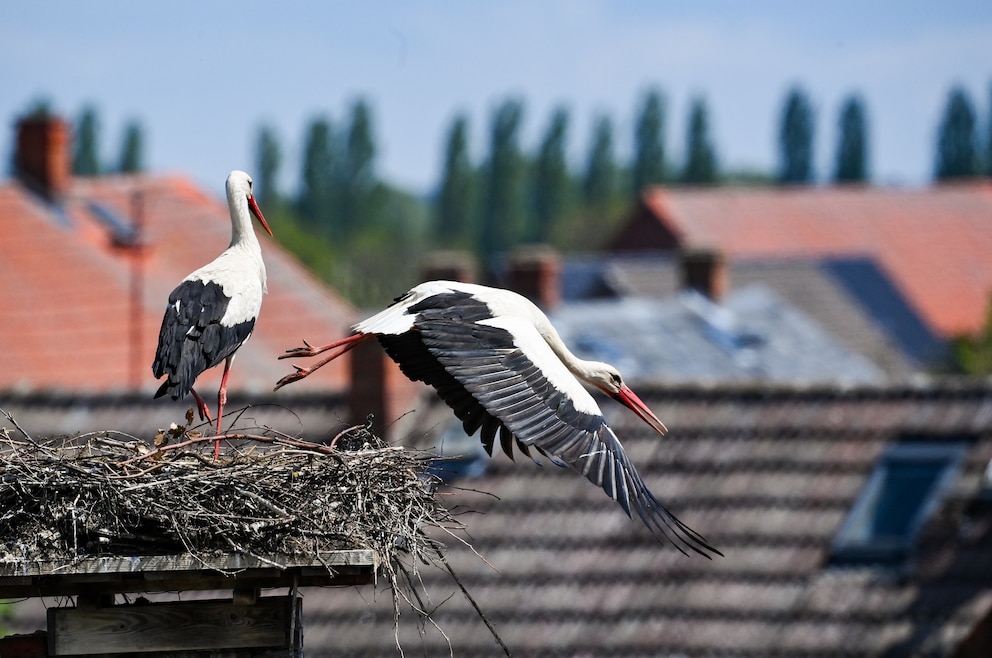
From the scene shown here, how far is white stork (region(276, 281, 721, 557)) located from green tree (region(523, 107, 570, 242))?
9209cm

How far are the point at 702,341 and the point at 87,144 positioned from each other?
9359 cm

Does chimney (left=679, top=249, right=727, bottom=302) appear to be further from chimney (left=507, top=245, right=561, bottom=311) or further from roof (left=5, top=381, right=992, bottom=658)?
roof (left=5, top=381, right=992, bottom=658)

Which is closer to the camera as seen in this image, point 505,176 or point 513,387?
point 513,387

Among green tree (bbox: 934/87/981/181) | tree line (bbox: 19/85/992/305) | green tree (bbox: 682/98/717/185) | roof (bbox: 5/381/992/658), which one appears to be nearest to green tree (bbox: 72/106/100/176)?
tree line (bbox: 19/85/992/305)

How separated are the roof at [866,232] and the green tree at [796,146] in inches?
1794

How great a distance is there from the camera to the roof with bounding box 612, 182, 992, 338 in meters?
44.9

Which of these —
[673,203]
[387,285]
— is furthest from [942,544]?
[387,285]

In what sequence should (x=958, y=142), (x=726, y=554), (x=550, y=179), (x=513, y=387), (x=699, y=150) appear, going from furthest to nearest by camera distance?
(x=550, y=179) < (x=699, y=150) < (x=958, y=142) < (x=726, y=554) < (x=513, y=387)

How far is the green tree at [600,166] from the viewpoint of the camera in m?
106

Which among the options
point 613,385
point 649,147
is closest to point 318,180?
point 649,147

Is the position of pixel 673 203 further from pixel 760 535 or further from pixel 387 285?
pixel 760 535

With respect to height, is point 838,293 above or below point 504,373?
below

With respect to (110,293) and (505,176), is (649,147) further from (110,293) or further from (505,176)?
(110,293)

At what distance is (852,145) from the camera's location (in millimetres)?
91125
